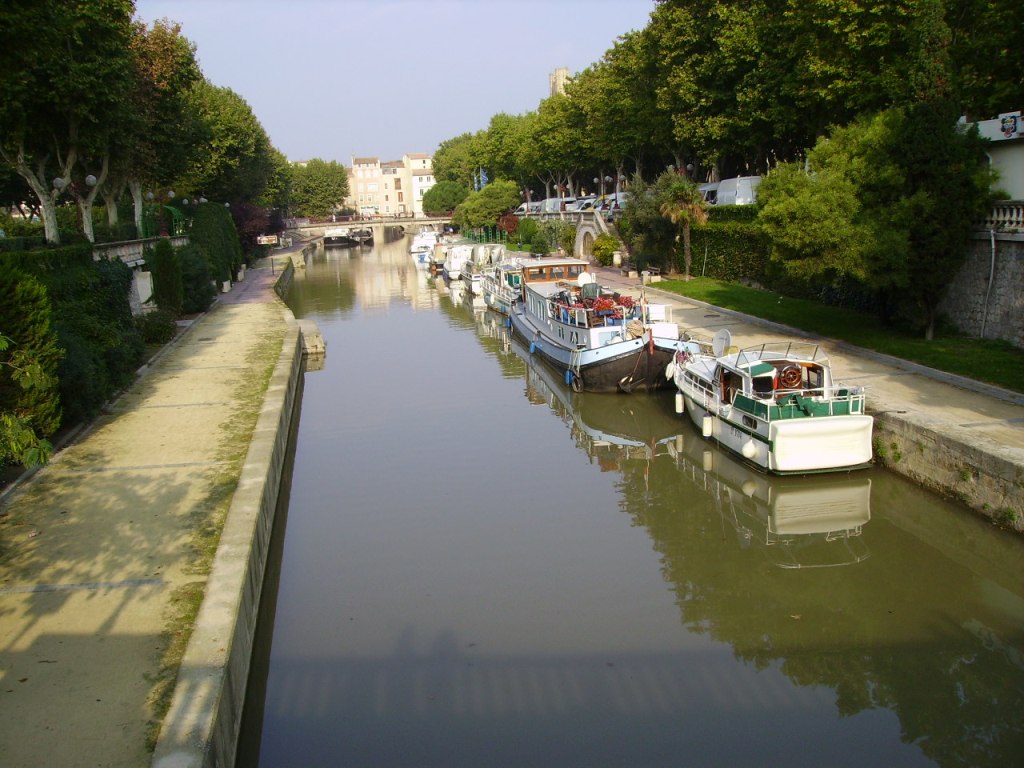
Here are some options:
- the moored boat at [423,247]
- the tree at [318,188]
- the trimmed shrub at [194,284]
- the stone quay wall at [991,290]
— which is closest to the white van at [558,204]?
the moored boat at [423,247]

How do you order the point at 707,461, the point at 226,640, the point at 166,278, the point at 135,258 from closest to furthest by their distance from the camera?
the point at 226,640 < the point at 707,461 < the point at 135,258 < the point at 166,278

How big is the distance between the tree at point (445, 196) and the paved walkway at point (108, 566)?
99258 mm

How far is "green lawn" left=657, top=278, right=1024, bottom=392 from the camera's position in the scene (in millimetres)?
16141

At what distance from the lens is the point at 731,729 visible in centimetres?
830

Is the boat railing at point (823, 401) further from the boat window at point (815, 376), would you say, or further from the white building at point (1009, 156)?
the white building at point (1009, 156)

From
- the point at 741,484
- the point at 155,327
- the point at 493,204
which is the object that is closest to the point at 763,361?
the point at 741,484

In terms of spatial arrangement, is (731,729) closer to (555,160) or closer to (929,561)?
(929,561)

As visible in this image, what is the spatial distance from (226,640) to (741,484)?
9.94 meters

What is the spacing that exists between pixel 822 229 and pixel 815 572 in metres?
8.39

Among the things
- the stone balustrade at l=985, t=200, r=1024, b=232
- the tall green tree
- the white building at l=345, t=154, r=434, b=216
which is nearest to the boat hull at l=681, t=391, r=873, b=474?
the stone balustrade at l=985, t=200, r=1024, b=232

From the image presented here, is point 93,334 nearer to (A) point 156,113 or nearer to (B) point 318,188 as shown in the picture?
(A) point 156,113

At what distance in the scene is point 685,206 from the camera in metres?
34.0

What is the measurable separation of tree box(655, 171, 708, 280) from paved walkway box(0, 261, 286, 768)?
839 inches

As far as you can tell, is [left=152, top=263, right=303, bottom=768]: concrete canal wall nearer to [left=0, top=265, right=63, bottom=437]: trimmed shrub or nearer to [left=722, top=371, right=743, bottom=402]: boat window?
[left=0, top=265, right=63, bottom=437]: trimmed shrub
